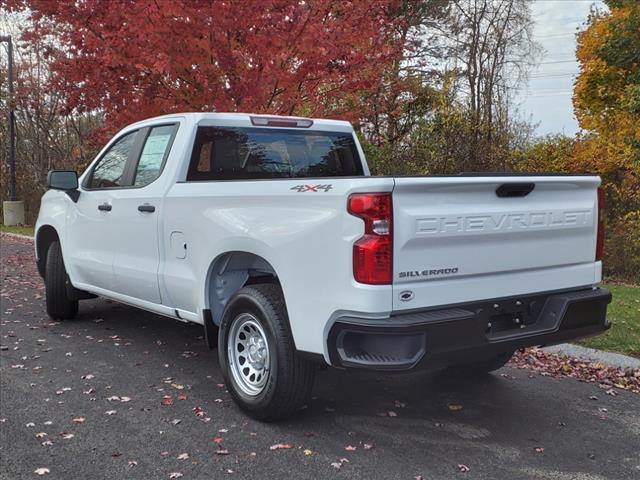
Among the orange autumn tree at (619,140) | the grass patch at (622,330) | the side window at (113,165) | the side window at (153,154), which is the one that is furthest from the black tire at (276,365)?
the orange autumn tree at (619,140)

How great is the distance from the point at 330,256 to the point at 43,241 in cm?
475

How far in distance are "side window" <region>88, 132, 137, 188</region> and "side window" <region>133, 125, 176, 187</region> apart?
30 cm

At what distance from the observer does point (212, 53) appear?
8125mm

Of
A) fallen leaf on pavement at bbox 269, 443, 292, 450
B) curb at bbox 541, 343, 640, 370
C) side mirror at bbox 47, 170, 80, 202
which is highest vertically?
side mirror at bbox 47, 170, 80, 202

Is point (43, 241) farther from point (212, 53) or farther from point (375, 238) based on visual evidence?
point (375, 238)

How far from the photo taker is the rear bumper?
3.35m

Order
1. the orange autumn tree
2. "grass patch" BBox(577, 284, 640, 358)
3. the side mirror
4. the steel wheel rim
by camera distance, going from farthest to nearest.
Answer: the orange autumn tree
the side mirror
"grass patch" BBox(577, 284, 640, 358)
the steel wheel rim

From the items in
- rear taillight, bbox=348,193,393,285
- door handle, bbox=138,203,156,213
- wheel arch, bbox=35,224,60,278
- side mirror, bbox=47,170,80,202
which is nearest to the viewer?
rear taillight, bbox=348,193,393,285

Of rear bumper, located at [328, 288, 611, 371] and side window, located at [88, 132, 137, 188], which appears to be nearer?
rear bumper, located at [328, 288, 611, 371]

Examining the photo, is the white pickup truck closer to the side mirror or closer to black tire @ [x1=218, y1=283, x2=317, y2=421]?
black tire @ [x1=218, y1=283, x2=317, y2=421]

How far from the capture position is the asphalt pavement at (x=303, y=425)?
11.5 ft

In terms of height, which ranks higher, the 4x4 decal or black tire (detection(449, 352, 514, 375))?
the 4x4 decal

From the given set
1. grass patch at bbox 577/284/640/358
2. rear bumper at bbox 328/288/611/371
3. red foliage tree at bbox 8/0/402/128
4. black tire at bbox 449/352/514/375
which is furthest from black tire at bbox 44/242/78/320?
grass patch at bbox 577/284/640/358

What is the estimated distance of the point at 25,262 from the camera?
40.2 ft
